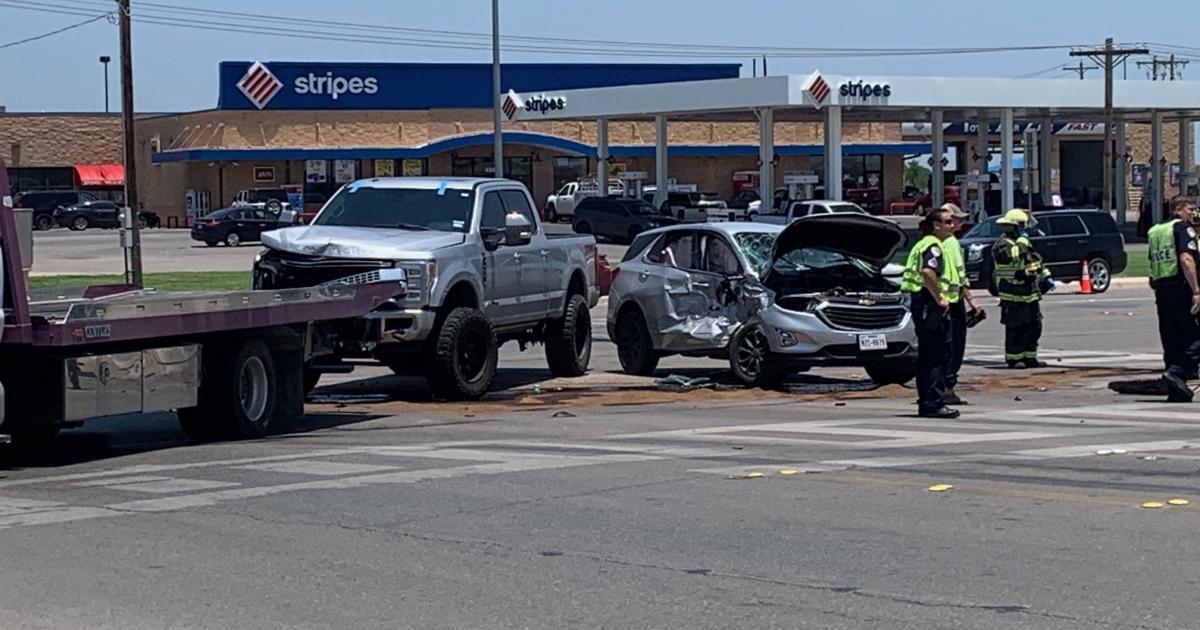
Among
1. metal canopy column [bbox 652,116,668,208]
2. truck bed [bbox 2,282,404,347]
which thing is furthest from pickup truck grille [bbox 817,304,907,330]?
metal canopy column [bbox 652,116,668,208]

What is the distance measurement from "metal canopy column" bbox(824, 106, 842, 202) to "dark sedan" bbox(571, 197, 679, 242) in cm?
519

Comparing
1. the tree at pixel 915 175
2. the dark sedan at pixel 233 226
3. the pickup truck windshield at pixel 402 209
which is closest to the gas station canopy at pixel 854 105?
the dark sedan at pixel 233 226

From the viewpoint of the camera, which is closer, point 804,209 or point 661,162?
point 804,209

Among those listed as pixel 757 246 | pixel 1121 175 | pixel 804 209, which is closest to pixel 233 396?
pixel 757 246

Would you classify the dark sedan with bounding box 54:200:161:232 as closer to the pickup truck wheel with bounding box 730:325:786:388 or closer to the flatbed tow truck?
the pickup truck wheel with bounding box 730:325:786:388

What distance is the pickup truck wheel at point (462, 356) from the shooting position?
54.6ft

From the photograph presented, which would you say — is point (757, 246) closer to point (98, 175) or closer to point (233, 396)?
point (233, 396)

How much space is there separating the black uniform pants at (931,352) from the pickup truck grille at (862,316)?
7.53 ft

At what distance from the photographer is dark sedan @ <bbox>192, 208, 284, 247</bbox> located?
208ft

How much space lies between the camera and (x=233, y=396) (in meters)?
13.9

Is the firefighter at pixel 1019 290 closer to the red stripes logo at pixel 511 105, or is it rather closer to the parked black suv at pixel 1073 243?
the parked black suv at pixel 1073 243

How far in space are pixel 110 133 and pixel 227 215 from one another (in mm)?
Answer: 28125

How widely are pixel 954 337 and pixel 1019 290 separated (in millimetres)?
4786

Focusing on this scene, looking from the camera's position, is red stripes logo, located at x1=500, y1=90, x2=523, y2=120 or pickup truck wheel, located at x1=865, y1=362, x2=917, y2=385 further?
red stripes logo, located at x1=500, y1=90, x2=523, y2=120
